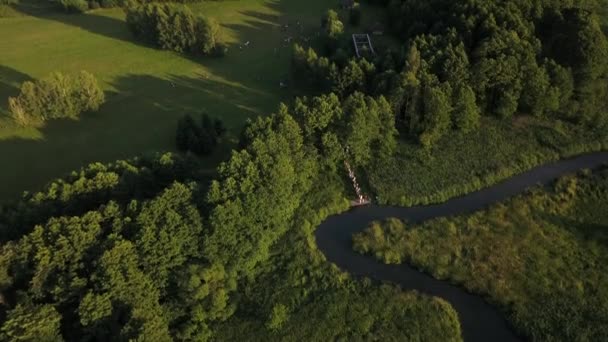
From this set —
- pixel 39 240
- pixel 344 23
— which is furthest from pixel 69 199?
pixel 344 23

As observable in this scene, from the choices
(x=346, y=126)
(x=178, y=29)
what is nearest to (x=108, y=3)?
(x=178, y=29)

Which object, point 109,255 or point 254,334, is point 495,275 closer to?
point 254,334

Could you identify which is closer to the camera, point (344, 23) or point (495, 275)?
point (495, 275)

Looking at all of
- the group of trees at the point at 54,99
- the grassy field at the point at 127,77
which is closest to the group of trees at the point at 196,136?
the grassy field at the point at 127,77

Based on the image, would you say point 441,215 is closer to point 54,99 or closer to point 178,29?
point 54,99

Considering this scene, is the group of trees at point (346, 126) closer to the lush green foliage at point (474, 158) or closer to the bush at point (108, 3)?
the lush green foliage at point (474, 158)

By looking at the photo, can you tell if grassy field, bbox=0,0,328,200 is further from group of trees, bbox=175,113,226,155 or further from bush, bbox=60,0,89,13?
group of trees, bbox=175,113,226,155
